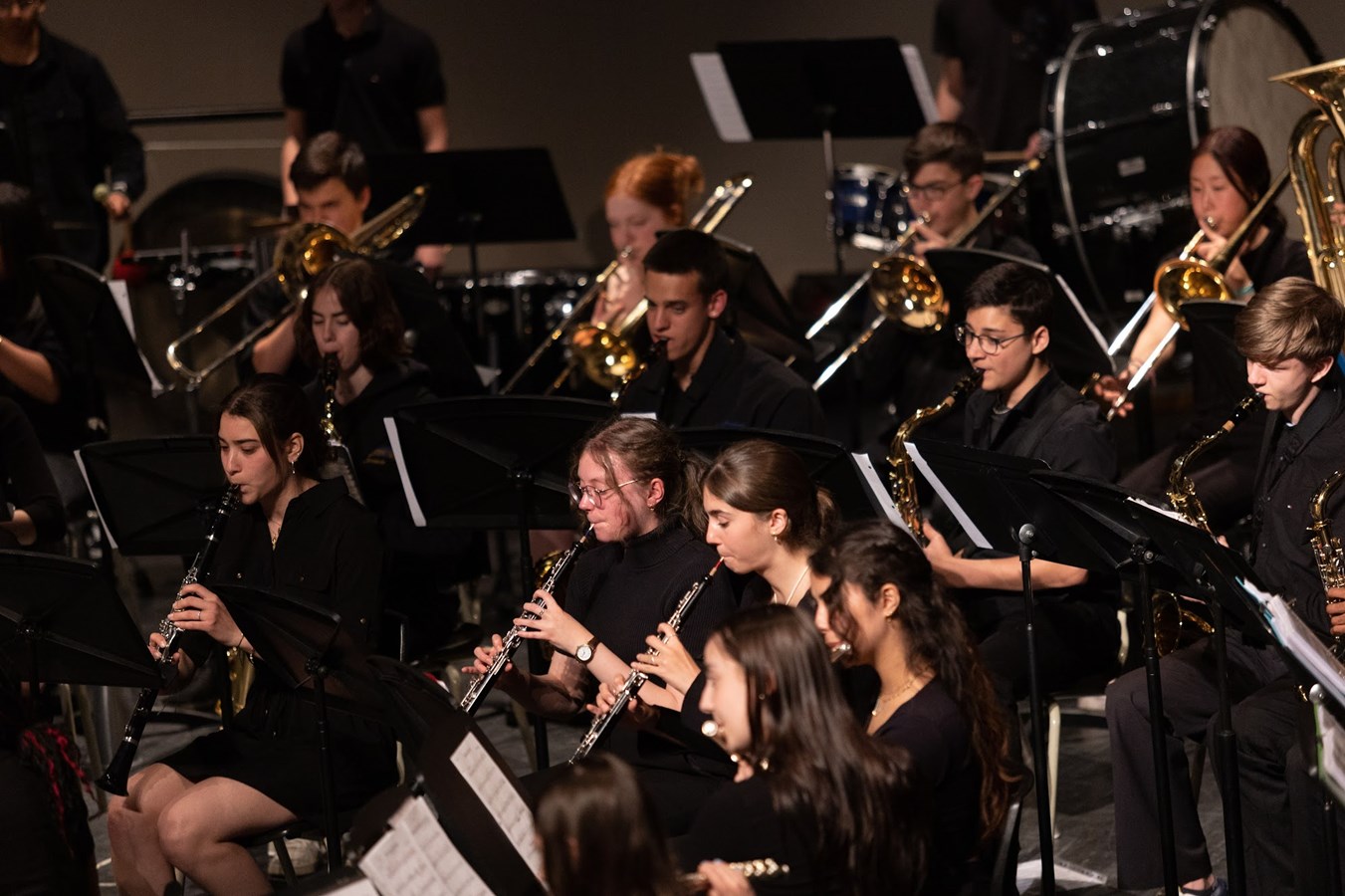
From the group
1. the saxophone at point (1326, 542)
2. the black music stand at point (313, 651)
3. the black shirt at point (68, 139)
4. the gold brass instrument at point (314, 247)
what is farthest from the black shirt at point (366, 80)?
the saxophone at point (1326, 542)

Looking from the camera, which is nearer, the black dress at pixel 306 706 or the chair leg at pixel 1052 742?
the black dress at pixel 306 706

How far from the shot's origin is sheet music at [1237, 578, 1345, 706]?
8.38 ft

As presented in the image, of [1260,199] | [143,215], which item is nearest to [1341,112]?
[1260,199]

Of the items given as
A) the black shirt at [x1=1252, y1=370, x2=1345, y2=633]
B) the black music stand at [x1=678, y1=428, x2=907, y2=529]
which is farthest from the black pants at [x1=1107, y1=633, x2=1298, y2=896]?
the black music stand at [x1=678, y1=428, x2=907, y2=529]

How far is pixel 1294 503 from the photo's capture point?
3629 millimetres

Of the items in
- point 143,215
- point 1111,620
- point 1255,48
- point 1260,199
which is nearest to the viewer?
point 1111,620

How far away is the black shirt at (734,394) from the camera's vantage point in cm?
464

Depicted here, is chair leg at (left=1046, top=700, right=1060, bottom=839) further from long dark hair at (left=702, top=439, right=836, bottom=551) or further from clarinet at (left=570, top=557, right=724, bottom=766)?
clarinet at (left=570, top=557, right=724, bottom=766)

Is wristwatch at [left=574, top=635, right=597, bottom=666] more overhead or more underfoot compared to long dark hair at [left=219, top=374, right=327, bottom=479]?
more underfoot

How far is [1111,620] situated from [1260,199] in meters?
1.41

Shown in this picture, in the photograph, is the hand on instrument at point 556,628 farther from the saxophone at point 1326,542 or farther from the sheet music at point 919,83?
the sheet music at point 919,83

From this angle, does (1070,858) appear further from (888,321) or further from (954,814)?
(888,321)

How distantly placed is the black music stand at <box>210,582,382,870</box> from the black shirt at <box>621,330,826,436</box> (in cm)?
151

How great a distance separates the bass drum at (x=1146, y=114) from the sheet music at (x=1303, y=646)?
3433mm
